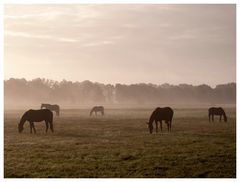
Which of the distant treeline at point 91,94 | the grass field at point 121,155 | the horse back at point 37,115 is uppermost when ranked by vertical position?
the distant treeline at point 91,94

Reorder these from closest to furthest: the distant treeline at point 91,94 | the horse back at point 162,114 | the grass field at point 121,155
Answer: the grass field at point 121,155 → the horse back at point 162,114 → the distant treeline at point 91,94

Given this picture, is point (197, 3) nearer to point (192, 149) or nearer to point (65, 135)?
point (192, 149)

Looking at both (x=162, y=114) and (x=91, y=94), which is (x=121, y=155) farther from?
(x=91, y=94)

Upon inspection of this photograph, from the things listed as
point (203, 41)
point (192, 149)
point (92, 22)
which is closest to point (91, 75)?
point (92, 22)

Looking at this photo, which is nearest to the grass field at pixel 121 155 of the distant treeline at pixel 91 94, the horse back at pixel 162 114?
the horse back at pixel 162 114

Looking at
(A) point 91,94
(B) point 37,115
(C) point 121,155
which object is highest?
(A) point 91,94

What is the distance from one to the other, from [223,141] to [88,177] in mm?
9744

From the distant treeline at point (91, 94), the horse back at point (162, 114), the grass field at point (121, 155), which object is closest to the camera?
the grass field at point (121, 155)

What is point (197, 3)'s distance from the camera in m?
22.2

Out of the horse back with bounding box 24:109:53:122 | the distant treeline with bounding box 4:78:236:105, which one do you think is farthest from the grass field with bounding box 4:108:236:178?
the distant treeline with bounding box 4:78:236:105

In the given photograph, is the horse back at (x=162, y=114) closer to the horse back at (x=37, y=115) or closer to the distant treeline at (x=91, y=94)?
the horse back at (x=37, y=115)

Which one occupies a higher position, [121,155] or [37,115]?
[37,115]

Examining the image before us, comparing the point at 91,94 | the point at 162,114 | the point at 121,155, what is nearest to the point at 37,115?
the point at 162,114

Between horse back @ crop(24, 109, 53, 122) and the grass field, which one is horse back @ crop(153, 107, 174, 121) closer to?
the grass field
